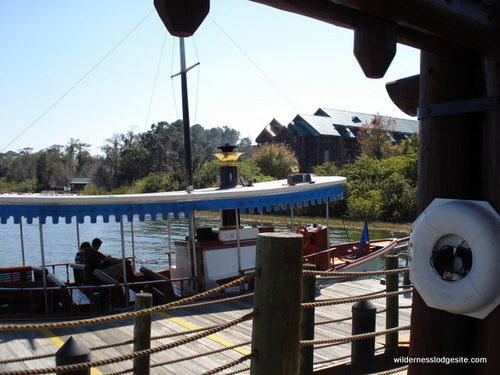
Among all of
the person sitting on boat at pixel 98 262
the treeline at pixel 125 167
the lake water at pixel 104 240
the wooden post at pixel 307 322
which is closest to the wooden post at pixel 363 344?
the wooden post at pixel 307 322

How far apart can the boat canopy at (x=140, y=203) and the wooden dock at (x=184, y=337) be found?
1668 millimetres

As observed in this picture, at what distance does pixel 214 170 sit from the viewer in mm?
41312

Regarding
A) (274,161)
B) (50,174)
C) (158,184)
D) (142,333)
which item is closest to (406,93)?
(142,333)

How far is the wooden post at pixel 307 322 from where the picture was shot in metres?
4.13

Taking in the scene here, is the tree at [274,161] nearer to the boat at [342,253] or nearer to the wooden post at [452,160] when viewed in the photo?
the boat at [342,253]

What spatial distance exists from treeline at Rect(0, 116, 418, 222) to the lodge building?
1.90 metres

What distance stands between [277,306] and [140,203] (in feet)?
19.9

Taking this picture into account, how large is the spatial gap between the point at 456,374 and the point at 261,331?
4.95 feet

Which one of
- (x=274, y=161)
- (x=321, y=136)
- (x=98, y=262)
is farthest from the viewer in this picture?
(x=321, y=136)

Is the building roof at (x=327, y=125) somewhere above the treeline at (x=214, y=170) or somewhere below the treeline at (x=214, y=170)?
above

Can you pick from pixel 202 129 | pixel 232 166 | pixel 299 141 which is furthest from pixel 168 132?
pixel 202 129

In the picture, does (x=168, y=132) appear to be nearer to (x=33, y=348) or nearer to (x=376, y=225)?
(x=376, y=225)

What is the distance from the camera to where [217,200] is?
851 centimetres

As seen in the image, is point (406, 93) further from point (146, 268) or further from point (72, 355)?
point (146, 268)
